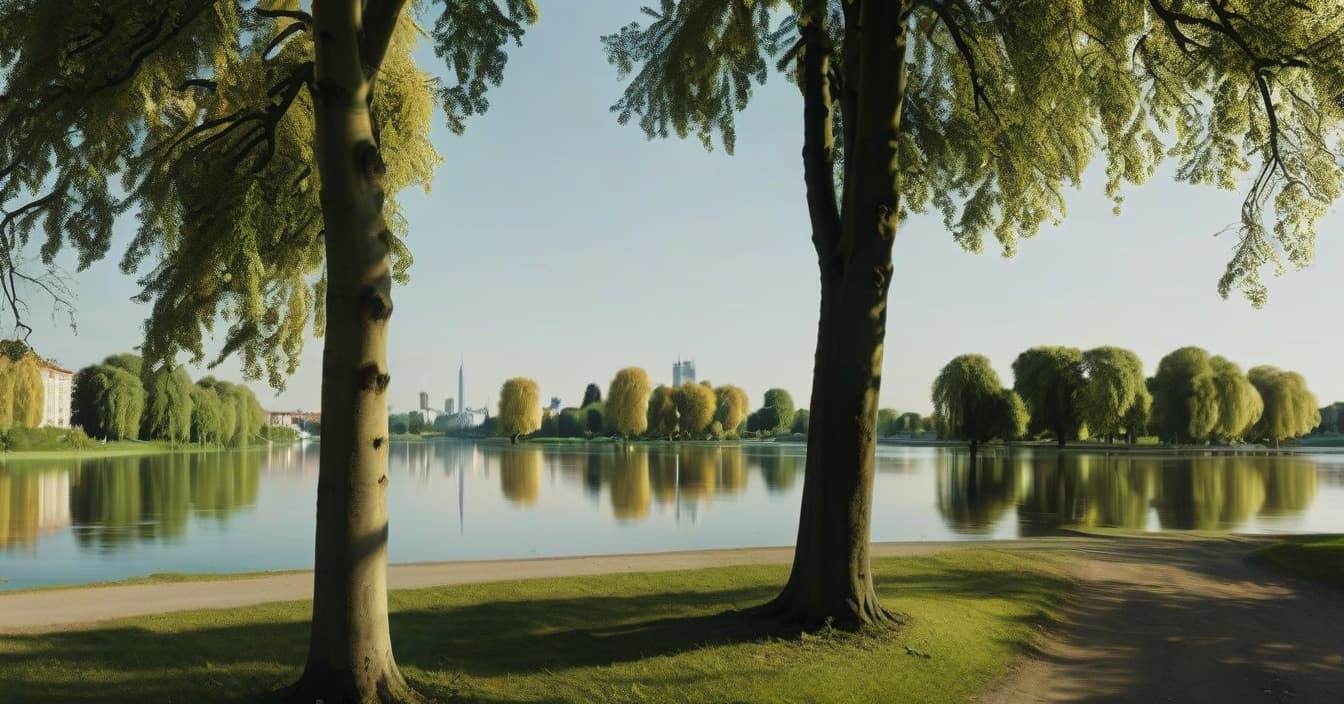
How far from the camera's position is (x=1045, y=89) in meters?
10.5

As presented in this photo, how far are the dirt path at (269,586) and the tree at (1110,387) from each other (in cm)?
5908

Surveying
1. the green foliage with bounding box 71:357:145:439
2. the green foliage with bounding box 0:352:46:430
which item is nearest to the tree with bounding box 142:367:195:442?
the green foliage with bounding box 71:357:145:439

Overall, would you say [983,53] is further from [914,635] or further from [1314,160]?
[914,635]

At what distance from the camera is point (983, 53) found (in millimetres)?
11312

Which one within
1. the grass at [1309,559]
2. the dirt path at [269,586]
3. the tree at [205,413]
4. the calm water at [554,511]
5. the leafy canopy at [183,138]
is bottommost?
the calm water at [554,511]

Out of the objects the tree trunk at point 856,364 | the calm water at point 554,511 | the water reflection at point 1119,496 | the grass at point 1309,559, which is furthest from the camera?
the water reflection at point 1119,496

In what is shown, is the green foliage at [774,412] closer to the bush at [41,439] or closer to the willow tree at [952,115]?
the bush at [41,439]

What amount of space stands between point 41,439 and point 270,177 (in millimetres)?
71450

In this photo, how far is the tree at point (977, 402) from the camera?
6253 cm

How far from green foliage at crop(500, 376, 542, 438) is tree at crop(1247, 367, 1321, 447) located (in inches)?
2684

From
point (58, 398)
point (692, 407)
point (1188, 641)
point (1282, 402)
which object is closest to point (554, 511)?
point (1188, 641)

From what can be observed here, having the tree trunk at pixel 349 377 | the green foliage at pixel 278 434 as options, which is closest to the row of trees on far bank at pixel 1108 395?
the tree trunk at pixel 349 377

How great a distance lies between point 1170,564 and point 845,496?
882 cm

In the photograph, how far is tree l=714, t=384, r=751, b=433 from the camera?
404 feet
